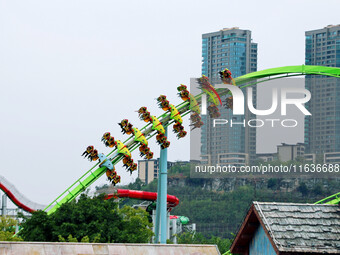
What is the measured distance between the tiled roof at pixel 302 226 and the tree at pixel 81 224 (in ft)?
106

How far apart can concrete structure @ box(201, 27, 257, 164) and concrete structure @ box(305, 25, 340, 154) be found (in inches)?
401

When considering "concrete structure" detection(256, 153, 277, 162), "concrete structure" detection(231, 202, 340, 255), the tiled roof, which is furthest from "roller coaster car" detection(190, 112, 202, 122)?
"concrete structure" detection(256, 153, 277, 162)

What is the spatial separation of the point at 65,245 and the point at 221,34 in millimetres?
156441

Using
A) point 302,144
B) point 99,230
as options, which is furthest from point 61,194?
point 302,144

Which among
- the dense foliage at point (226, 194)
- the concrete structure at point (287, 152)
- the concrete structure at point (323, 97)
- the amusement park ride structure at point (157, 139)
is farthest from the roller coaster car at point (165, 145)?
the concrete structure at point (323, 97)

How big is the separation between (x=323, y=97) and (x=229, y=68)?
20160mm

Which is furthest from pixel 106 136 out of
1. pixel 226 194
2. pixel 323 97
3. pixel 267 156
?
pixel 226 194

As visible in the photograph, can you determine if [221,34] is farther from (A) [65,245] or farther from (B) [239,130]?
(A) [65,245]

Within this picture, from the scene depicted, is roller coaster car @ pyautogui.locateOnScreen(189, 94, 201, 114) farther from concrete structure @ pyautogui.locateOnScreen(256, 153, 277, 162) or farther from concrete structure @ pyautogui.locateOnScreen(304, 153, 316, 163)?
concrete structure @ pyautogui.locateOnScreen(304, 153, 316, 163)

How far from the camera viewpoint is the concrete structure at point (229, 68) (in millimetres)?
164625

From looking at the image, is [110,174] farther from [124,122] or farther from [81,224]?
[81,224]

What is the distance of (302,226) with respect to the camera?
22547mm

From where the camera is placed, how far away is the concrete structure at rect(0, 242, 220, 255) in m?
21.4

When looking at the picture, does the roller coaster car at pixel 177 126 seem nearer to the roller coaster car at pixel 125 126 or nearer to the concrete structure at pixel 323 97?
Result: the roller coaster car at pixel 125 126
